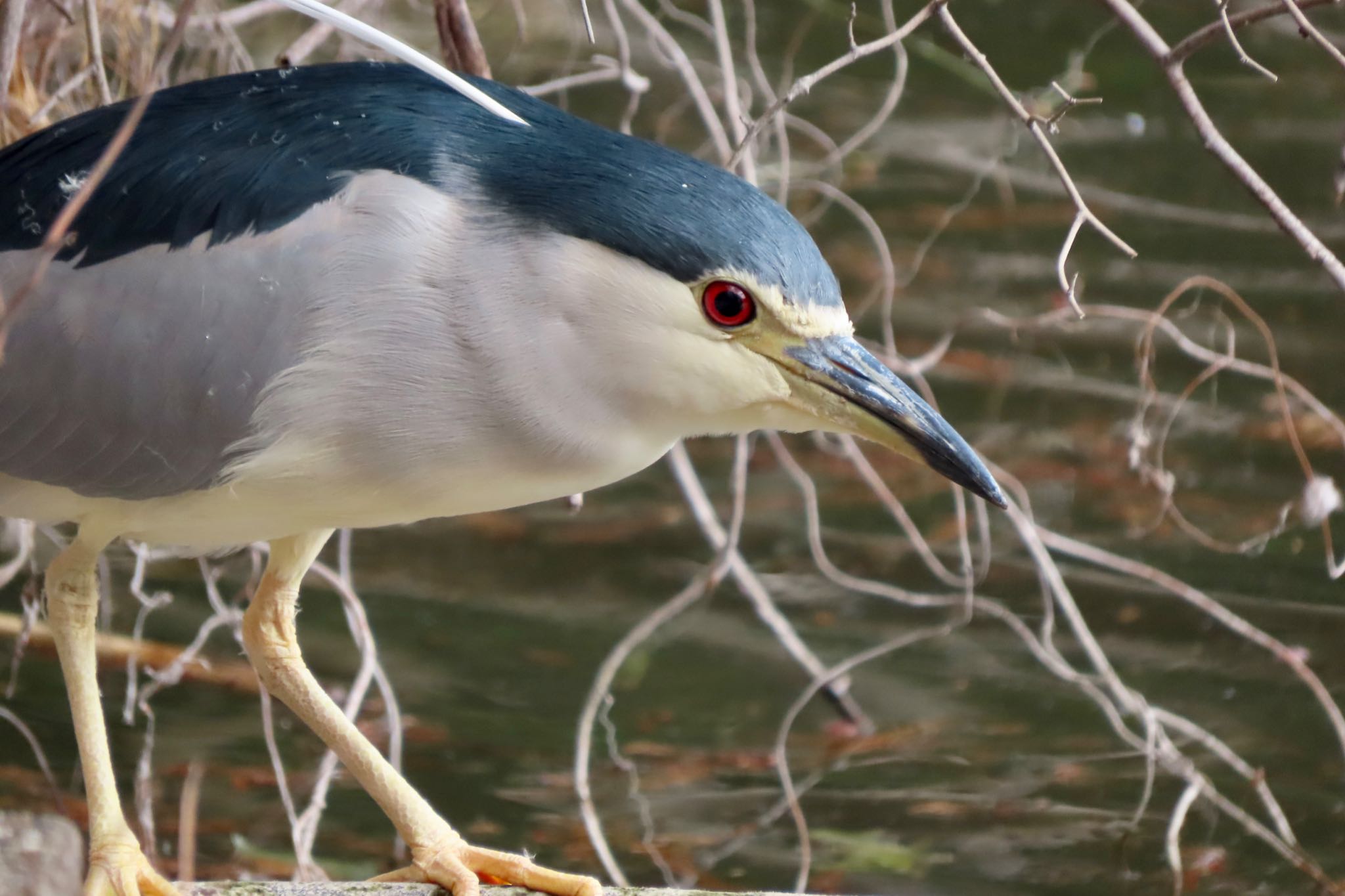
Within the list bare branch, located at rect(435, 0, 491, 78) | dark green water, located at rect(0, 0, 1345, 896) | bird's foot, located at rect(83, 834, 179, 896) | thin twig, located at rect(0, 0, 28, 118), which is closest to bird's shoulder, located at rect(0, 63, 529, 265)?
thin twig, located at rect(0, 0, 28, 118)

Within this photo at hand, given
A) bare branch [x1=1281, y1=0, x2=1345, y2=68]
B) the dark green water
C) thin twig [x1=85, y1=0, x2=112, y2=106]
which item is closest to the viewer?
bare branch [x1=1281, y1=0, x2=1345, y2=68]

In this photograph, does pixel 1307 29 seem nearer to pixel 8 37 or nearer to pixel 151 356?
pixel 151 356

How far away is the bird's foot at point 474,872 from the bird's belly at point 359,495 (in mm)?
449

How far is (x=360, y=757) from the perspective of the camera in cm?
229

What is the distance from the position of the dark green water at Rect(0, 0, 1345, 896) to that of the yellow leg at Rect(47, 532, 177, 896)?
54.0 inches

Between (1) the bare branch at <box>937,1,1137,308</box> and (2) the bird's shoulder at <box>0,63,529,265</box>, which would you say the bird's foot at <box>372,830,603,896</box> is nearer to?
(2) the bird's shoulder at <box>0,63,529,265</box>

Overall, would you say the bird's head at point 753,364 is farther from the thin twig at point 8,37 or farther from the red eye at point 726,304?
the thin twig at point 8,37

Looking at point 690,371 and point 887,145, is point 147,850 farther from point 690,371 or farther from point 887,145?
point 887,145

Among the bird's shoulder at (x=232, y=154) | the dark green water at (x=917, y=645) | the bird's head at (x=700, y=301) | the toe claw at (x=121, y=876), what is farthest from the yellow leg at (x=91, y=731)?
the dark green water at (x=917, y=645)

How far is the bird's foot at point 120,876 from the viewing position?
83.0 inches

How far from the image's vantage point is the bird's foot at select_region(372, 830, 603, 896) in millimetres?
2188

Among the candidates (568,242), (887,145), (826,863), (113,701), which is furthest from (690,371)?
(887,145)

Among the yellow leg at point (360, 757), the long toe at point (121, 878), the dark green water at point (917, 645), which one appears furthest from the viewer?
the dark green water at point (917, 645)

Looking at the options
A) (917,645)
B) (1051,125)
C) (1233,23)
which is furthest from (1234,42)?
(917,645)
